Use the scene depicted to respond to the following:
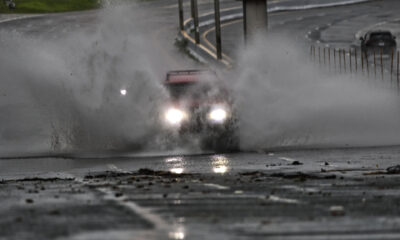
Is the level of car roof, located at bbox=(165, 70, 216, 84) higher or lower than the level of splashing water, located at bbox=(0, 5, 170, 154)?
higher

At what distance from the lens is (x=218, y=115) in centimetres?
2183

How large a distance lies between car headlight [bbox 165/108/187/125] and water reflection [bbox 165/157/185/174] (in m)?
1.46

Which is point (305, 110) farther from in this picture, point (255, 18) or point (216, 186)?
point (255, 18)

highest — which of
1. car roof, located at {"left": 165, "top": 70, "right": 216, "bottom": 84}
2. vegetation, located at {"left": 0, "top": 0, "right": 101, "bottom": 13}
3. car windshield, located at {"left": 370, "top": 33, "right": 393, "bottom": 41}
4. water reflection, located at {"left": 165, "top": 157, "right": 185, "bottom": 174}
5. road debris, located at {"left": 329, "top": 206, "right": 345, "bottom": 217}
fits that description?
road debris, located at {"left": 329, "top": 206, "right": 345, "bottom": 217}

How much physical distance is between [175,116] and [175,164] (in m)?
3.15

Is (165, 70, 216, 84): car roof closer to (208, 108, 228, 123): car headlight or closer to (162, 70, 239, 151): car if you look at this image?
(162, 70, 239, 151): car

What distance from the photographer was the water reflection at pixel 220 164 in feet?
54.1

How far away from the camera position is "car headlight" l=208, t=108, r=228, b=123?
21.7 m

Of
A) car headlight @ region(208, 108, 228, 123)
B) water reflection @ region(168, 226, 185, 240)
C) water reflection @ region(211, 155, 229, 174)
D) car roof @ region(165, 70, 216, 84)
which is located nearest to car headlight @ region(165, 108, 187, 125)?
car headlight @ region(208, 108, 228, 123)

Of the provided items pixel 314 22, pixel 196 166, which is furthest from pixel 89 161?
pixel 314 22

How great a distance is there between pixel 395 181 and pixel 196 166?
5.64m

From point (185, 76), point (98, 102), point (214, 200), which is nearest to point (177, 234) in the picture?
point (214, 200)

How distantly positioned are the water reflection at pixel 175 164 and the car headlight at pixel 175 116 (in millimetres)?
1465

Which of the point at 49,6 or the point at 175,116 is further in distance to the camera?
the point at 49,6
